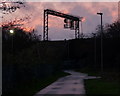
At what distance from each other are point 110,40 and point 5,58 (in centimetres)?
7086

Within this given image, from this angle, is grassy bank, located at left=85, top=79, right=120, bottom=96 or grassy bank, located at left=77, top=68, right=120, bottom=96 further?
grassy bank, located at left=77, top=68, right=120, bottom=96

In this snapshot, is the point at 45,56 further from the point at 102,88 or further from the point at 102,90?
the point at 102,90

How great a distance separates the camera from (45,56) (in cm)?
6175

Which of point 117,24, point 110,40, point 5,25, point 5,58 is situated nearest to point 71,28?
point 117,24

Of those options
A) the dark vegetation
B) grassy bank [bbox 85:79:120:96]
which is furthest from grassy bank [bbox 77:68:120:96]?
the dark vegetation

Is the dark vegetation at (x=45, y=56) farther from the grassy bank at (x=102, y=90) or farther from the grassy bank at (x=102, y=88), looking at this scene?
the grassy bank at (x=102, y=88)

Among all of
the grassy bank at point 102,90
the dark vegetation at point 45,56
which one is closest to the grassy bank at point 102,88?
the grassy bank at point 102,90

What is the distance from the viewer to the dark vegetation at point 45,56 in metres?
27.7

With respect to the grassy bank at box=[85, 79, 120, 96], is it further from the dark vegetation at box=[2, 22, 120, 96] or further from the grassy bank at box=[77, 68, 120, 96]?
the dark vegetation at box=[2, 22, 120, 96]

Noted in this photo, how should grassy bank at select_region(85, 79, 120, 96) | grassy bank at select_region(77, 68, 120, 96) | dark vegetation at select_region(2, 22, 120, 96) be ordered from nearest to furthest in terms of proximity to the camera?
grassy bank at select_region(85, 79, 120, 96) → grassy bank at select_region(77, 68, 120, 96) → dark vegetation at select_region(2, 22, 120, 96)

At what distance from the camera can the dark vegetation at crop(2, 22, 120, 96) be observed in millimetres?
27719

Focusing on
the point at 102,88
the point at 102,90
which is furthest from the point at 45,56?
the point at 102,90

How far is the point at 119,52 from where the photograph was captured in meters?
91.1

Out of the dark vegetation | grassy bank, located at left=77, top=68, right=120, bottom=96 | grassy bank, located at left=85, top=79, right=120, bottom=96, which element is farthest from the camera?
the dark vegetation
